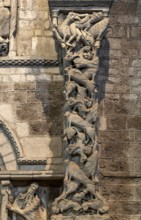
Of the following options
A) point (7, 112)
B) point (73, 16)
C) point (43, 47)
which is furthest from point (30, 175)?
point (73, 16)

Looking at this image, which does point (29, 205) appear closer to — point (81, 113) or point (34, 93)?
point (81, 113)

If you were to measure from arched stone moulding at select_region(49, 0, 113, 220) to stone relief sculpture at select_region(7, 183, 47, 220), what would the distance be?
0.39m

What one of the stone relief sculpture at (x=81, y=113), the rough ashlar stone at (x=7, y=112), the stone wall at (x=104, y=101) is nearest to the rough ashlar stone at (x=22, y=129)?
the stone wall at (x=104, y=101)

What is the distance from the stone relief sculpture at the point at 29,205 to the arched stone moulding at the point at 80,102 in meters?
0.39

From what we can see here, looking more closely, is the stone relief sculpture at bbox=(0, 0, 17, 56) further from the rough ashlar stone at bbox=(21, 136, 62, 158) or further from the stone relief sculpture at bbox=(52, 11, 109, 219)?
the rough ashlar stone at bbox=(21, 136, 62, 158)

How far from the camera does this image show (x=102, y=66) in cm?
804

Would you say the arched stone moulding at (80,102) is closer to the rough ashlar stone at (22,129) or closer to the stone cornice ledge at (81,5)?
the stone cornice ledge at (81,5)

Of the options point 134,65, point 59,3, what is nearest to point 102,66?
point 134,65

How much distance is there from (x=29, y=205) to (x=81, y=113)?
1282mm

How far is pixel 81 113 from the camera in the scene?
7.21 metres

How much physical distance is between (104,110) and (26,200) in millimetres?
1597

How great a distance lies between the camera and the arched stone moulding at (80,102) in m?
6.90

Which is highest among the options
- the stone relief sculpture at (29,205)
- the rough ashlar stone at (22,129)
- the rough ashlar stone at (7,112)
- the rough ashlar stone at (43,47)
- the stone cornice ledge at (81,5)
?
the stone cornice ledge at (81,5)

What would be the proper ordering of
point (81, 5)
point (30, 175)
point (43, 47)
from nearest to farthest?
point (30, 175)
point (81, 5)
point (43, 47)
